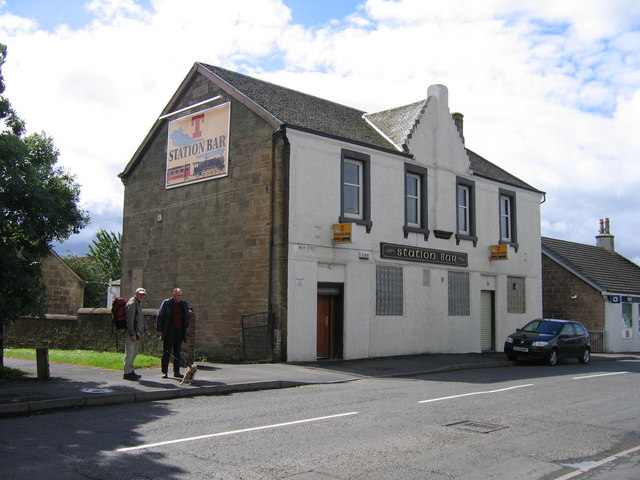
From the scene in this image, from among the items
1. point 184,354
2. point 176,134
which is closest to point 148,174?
point 176,134

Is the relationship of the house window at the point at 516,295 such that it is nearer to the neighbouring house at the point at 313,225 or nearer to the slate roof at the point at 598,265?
the neighbouring house at the point at 313,225

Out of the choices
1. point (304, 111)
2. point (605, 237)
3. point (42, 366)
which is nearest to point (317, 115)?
point (304, 111)

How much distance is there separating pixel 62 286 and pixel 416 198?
63.5 feet

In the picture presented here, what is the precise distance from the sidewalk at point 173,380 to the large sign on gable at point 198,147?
7.08 meters

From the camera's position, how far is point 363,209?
1964 centimetres

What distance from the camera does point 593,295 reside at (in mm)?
29672

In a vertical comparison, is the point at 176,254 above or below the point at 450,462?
above

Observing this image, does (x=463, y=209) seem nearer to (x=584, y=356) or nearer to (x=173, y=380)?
(x=584, y=356)

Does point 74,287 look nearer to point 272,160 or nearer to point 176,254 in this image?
point 176,254

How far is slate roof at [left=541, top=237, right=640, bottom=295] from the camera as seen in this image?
99.3ft

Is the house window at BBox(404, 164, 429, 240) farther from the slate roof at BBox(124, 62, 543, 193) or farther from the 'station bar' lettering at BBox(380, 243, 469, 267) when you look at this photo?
the slate roof at BBox(124, 62, 543, 193)

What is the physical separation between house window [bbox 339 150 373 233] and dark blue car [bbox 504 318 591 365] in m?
6.07

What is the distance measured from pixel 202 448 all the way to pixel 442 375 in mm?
10196

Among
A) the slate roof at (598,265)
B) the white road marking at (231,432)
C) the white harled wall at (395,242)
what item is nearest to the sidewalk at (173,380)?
the white harled wall at (395,242)
